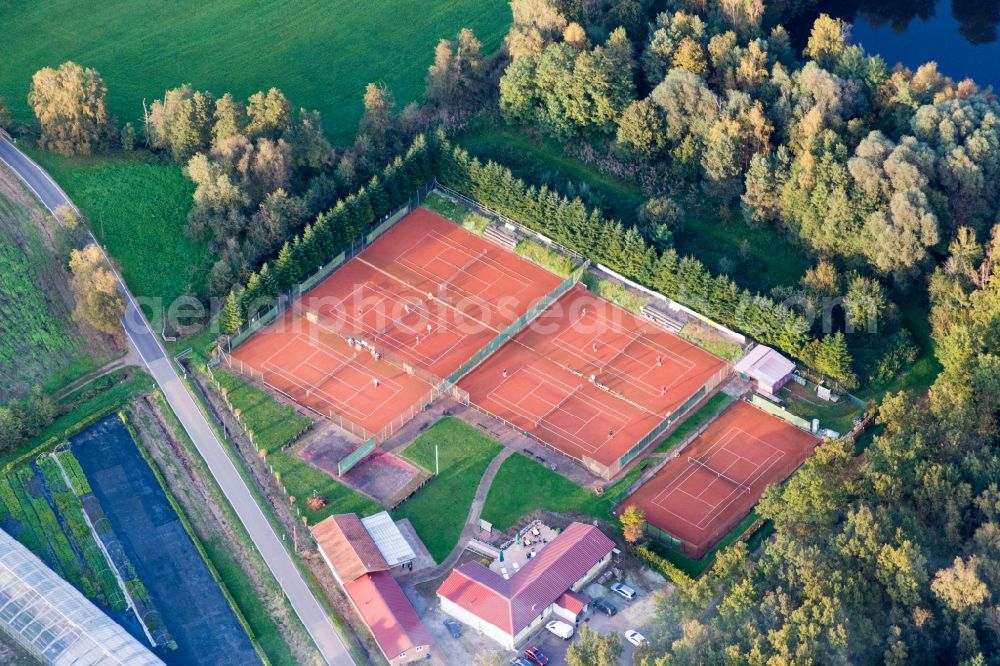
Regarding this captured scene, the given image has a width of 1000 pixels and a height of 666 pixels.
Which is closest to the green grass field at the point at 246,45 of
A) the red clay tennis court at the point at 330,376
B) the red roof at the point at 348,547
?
the red clay tennis court at the point at 330,376

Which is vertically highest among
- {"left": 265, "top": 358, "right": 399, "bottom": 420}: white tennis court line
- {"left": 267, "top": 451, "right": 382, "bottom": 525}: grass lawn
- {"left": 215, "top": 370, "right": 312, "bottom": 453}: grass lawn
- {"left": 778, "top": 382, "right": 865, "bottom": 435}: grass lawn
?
{"left": 778, "top": 382, "right": 865, "bottom": 435}: grass lawn

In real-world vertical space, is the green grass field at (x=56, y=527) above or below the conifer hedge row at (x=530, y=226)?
below

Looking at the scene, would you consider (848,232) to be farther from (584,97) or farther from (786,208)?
(584,97)

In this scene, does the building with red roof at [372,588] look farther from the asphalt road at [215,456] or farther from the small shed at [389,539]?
the asphalt road at [215,456]

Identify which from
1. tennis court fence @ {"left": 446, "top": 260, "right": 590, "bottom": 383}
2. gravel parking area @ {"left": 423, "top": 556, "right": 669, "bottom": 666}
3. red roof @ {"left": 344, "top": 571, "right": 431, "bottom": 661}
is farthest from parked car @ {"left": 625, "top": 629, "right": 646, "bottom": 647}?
tennis court fence @ {"left": 446, "top": 260, "right": 590, "bottom": 383}

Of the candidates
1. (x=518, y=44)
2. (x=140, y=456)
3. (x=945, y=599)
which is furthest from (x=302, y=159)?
(x=945, y=599)

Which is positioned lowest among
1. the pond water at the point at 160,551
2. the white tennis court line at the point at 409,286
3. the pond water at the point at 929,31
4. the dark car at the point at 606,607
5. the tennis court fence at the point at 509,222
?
the pond water at the point at 160,551

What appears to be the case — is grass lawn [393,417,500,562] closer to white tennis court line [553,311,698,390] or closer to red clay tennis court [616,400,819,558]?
red clay tennis court [616,400,819,558]

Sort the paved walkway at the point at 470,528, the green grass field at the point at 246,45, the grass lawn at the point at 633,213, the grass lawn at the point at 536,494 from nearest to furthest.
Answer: the paved walkway at the point at 470,528 < the grass lawn at the point at 536,494 < the grass lawn at the point at 633,213 < the green grass field at the point at 246,45
